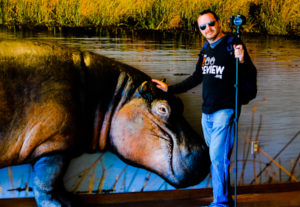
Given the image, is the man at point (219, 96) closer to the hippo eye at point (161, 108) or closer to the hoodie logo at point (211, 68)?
the hoodie logo at point (211, 68)

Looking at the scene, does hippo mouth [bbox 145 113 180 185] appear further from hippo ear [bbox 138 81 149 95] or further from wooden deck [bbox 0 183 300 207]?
wooden deck [bbox 0 183 300 207]

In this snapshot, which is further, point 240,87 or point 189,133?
point 189,133

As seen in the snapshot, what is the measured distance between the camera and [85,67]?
1912 mm

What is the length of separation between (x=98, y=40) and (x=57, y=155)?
870mm

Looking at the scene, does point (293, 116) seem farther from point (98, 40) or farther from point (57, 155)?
point (57, 155)

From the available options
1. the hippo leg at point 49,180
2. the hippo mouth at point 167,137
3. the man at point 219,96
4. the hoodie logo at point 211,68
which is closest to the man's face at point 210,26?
the man at point 219,96

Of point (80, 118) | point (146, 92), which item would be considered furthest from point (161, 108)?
point (80, 118)

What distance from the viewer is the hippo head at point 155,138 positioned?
6.19 ft

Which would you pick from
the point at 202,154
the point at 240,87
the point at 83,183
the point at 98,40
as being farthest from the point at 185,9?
the point at 83,183

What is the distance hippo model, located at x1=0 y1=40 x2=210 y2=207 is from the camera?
68.7 inches

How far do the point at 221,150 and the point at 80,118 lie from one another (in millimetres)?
863

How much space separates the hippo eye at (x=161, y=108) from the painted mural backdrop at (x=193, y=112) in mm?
341

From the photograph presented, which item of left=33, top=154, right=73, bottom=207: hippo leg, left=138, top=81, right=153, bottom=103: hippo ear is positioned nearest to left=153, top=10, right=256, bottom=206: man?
left=138, top=81, right=153, bottom=103: hippo ear

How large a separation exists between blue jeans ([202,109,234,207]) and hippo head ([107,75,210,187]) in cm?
16
